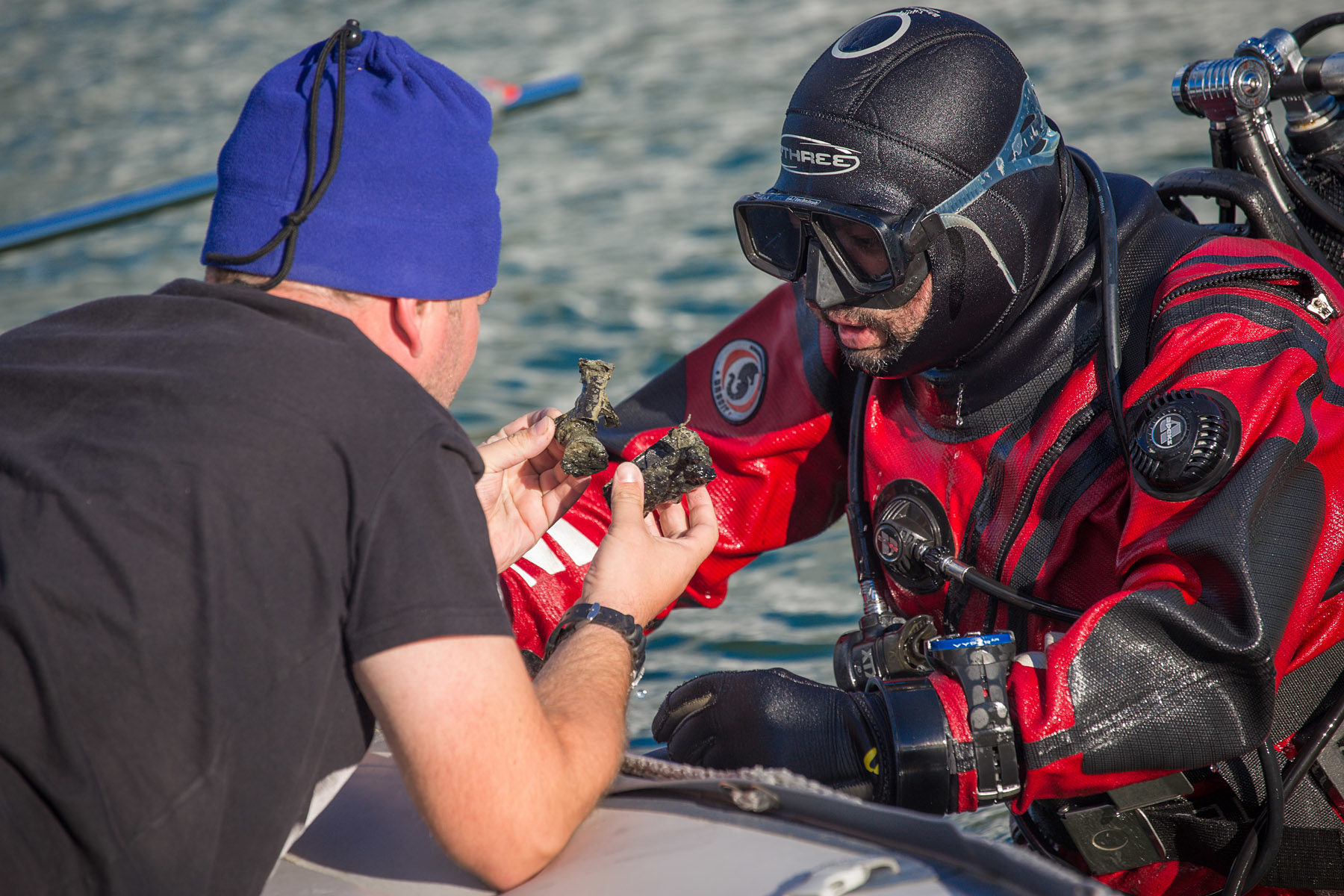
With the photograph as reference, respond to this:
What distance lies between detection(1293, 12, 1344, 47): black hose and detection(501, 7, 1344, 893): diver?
59cm

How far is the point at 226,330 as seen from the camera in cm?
150

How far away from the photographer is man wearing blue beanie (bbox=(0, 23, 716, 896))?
4.56 feet

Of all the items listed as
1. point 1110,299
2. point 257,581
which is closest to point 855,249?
point 1110,299

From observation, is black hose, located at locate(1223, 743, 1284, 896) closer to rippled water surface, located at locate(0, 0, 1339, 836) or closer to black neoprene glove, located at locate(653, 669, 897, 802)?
black neoprene glove, located at locate(653, 669, 897, 802)

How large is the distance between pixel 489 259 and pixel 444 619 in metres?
0.61

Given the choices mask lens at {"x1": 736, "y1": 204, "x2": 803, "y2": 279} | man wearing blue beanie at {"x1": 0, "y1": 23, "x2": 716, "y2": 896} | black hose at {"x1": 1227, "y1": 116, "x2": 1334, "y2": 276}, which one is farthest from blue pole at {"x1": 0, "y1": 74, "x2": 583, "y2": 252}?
man wearing blue beanie at {"x1": 0, "y1": 23, "x2": 716, "y2": 896}

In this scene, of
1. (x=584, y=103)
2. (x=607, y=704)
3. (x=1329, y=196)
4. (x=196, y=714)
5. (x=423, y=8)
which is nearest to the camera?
(x=196, y=714)

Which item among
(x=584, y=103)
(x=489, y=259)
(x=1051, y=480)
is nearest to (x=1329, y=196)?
(x=1051, y=480)

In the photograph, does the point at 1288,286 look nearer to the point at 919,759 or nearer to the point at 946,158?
the point at 946,158

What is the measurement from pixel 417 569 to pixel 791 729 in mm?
793

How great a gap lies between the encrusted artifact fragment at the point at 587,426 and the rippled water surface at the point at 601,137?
1276 millimetres

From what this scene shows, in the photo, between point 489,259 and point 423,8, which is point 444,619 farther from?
point 423,8

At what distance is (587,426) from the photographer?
2.28 m

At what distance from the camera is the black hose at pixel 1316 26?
105 inches
